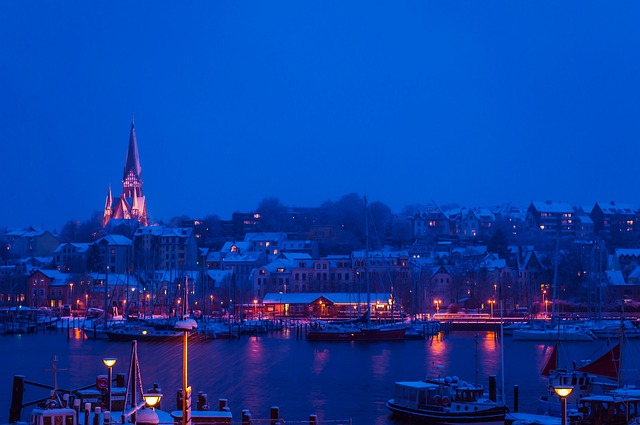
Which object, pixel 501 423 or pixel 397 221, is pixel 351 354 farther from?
pixel 397 221

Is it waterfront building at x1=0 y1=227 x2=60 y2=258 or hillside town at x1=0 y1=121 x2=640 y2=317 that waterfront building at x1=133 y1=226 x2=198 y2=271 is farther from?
waterfront building at x1=0 y1=227 x2=60 y2=258

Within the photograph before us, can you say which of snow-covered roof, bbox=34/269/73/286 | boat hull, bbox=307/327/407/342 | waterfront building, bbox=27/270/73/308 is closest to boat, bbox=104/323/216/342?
boat hull, bbox=307/327/407/342

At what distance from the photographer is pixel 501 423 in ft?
95.6

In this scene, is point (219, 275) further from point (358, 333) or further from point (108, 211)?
point (108, 211)

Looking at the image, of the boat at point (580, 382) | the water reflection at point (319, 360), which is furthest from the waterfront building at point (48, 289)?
the boat at point (580, 382)

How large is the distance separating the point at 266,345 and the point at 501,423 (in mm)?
37517

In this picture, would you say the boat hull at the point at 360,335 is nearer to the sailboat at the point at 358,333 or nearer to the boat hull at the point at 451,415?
the sailboat at the point at 358,333

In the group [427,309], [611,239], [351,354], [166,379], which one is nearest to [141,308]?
[427,309]

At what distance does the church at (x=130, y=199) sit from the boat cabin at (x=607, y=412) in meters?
154

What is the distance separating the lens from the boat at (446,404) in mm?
29500

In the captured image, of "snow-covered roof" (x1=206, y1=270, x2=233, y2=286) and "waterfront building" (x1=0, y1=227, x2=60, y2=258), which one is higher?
"waterfront building" (x1=0, y1=227, x2=60, y2=258)

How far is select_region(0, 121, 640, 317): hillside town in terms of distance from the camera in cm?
9481

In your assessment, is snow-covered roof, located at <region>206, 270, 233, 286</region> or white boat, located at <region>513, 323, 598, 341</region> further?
snow-covered roof, located at <region>206, 270, 233, 286</region>

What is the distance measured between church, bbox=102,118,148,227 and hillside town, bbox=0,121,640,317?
1796 centimetres
